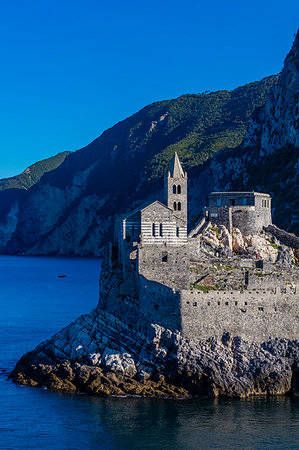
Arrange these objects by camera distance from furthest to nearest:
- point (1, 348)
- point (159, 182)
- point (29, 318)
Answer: point (159, 182) → point (29, 318) → point (1, 348)

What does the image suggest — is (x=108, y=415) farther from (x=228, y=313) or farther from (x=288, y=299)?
(x=288, y=299)

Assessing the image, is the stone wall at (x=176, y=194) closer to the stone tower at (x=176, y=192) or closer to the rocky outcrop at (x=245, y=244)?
the stone tower at (x=176, y=192)

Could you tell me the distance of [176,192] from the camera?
55.4 meters

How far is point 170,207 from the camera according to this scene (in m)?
55.1

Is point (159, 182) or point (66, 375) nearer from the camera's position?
point (66, 375)

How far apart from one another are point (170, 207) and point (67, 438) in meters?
22.0

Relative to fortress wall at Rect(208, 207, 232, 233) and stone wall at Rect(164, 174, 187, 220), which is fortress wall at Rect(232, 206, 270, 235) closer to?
fortress wall at Rect(208, 207, 232, 233)

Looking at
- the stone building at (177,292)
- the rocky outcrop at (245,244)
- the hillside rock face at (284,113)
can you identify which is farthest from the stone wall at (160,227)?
the hillside rock face at (284,113)

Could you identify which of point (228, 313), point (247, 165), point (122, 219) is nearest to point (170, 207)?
point (122, 219)

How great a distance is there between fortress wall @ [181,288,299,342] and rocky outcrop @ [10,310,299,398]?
75 centimetres

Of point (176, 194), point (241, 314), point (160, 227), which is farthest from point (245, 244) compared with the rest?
point (241, 314)

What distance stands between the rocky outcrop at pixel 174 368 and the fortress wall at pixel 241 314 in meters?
0.75

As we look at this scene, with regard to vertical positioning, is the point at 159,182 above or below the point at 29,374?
above

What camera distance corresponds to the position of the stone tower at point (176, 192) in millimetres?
55062
